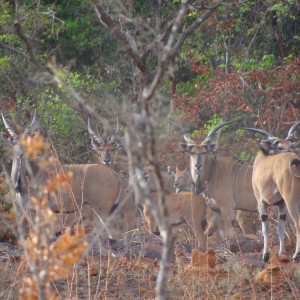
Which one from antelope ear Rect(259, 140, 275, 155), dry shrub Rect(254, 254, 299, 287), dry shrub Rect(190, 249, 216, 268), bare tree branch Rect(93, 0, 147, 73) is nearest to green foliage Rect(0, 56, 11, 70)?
bare tree branch Rect(93, 0, 147, 73)

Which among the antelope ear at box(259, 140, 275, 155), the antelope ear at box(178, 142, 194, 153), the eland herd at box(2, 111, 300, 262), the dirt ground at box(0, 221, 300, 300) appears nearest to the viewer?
the dirt ground at box(0, 221, 300, 300)

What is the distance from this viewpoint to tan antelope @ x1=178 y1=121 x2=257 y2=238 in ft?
37.2

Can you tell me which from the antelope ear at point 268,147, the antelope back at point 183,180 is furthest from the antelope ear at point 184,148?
the antelope ear at point 268,147

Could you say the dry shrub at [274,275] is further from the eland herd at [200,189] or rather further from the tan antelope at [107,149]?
the tan antelope at [107,149]

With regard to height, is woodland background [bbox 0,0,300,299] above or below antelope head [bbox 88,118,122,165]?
above

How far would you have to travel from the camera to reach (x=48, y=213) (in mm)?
2957

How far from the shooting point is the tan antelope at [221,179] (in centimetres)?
1134

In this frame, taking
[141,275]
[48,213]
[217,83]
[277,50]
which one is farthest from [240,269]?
[277,50]

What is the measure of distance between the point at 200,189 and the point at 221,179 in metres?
0.41

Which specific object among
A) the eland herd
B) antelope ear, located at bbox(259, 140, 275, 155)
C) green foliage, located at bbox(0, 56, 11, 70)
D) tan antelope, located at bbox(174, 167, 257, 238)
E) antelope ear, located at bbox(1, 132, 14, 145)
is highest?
green foliage, located at bbox(0, 56, 11, 70)

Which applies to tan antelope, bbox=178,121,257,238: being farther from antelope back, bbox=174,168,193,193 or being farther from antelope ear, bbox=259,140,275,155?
antelope ear, bbox=259,140,275,155

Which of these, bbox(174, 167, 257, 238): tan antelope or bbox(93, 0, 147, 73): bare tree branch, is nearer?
bbox(93, 0, 147, 73): bare tree branch

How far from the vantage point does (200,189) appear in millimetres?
11461

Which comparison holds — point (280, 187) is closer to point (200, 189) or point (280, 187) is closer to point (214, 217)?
point (214, 217)
